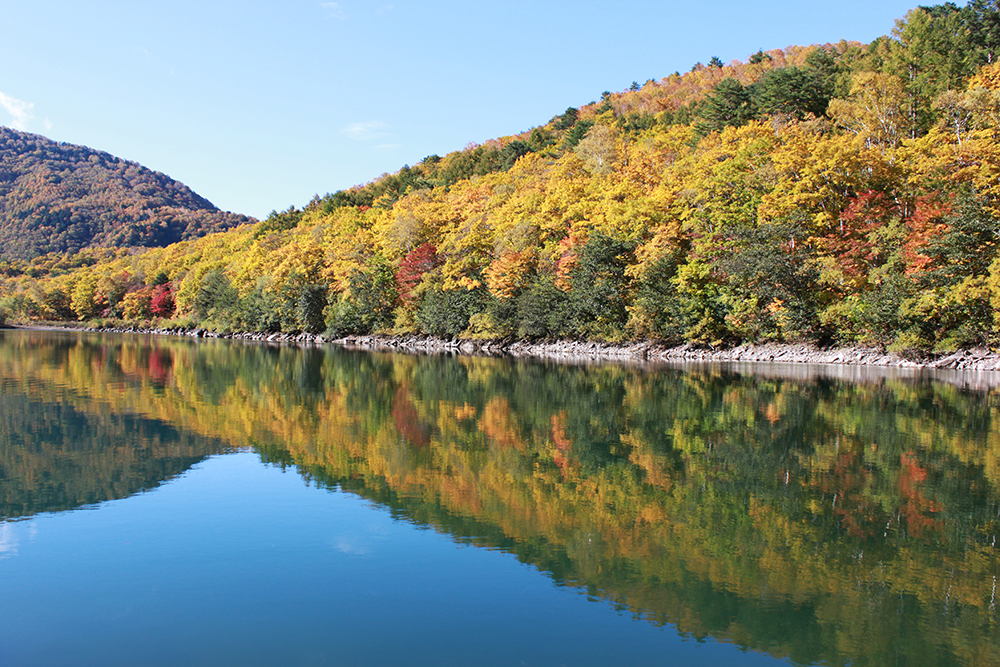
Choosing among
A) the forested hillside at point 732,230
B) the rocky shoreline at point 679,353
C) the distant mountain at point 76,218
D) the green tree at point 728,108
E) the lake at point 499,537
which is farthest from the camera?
→ the distant mountain at point 76,218

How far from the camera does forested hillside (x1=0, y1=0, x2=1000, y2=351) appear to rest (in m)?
34.4

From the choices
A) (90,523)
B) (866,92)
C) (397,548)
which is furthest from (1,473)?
(866,92)

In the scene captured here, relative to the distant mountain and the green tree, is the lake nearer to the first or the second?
the green tree

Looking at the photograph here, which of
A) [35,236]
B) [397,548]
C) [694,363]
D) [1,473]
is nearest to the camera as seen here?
[397,548]

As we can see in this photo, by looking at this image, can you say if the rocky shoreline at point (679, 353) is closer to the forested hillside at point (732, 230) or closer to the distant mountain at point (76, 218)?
the forested hillside at point (732, 230)

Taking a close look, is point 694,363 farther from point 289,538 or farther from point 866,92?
point 289,538

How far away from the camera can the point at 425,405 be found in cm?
2130

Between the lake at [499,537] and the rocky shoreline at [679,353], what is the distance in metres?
16.0

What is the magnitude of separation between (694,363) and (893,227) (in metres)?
11.7

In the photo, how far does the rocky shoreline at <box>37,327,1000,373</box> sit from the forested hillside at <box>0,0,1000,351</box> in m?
0.76

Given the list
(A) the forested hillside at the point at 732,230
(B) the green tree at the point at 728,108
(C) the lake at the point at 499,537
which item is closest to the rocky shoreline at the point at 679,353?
(A) the forested hillside at the point at 732,230

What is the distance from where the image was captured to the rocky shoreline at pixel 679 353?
3356 centimetres

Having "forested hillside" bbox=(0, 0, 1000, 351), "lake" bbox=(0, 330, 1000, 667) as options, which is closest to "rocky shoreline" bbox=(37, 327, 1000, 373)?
"forested hillside" bbox=(0, 0, 1000, 351)

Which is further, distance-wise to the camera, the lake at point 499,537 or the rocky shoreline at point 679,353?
the rocky shoreline at point 679,353
